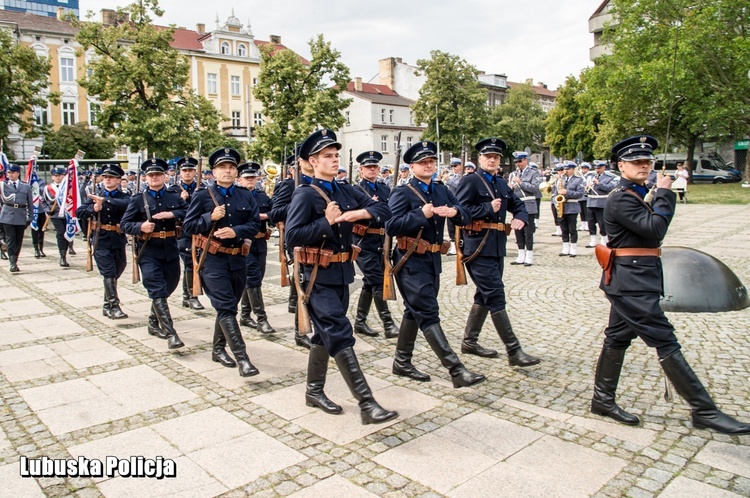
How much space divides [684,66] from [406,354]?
35.0 m

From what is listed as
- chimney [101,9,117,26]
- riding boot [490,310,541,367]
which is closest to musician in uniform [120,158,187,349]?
riding boot [490,310,541,367]

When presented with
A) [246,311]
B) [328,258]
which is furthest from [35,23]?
[328,258]

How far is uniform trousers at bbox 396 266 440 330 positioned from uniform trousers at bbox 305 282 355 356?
2.60 feet

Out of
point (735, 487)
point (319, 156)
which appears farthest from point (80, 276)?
point (735, 487)

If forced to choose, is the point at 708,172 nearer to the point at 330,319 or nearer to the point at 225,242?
the point at 225,242

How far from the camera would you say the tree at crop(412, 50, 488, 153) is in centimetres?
5544

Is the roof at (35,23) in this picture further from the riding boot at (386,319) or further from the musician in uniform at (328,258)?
the musician in uniform at (328,258)

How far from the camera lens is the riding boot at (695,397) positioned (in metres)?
4.39

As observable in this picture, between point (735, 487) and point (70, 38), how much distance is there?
6202cm

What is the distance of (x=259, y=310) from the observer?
803 cm

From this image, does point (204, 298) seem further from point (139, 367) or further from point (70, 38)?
point (70, 38)

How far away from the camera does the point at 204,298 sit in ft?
33.7

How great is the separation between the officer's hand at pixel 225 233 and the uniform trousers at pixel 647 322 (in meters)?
3.65

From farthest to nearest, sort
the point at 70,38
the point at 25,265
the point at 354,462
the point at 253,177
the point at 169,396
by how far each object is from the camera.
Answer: the point at 70,38 < the point at 25,265 < the point at 253,177 < the point at 169,396 < the point at 354,462
